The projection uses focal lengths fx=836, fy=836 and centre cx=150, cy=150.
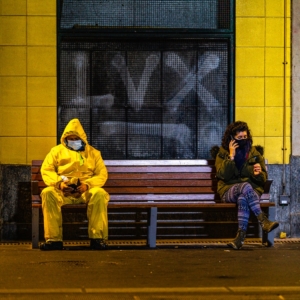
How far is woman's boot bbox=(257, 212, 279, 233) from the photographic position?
9367 millimetres

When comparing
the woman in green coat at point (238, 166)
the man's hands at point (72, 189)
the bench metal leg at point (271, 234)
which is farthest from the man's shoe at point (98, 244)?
the bench metal leg at point (271, 234)

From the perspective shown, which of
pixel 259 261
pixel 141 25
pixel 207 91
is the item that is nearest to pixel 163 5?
pixel 141 25

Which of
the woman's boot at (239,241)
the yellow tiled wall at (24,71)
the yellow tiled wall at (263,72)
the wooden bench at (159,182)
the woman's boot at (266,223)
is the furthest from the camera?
the yellow tiled wall at (263,72)

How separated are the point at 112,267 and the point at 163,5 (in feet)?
13.3

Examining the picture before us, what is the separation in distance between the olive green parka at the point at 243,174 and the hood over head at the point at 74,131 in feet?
5.33

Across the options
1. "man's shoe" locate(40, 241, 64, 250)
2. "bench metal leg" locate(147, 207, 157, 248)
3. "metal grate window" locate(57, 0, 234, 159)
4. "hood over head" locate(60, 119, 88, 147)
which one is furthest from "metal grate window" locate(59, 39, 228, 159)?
"man's shoe" locate(40, 241, 64, 250)

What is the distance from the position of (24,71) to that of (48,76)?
30cm

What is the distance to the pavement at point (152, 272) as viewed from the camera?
6633 millimetres

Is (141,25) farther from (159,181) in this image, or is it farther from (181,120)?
(159,181)

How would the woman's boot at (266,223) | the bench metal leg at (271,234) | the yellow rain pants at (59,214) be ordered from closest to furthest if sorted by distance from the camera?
1. the yellow rain pants at (59,214)
2. the woman's boot at (266,223)
3. the bench metal leg at (271,234)

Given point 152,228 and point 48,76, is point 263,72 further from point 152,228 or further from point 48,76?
point 48,76

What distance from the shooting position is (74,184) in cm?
946

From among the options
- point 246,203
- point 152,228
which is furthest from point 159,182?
point 246,203

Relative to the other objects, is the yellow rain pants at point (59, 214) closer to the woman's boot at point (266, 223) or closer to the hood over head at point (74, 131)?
the hood over head at point (74, 131)
